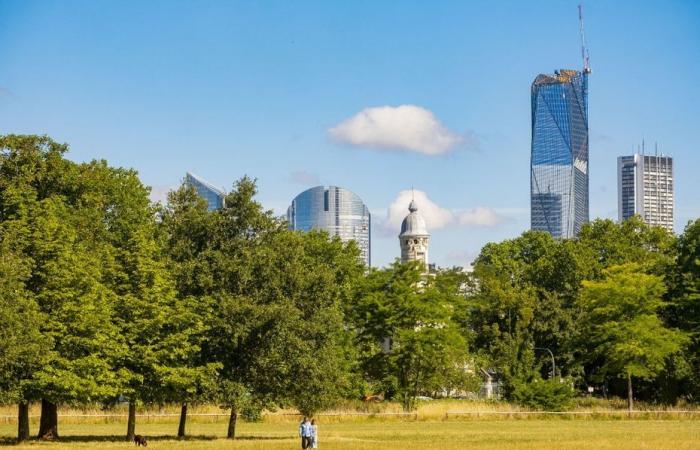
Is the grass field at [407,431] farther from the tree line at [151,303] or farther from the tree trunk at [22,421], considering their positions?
the tree line at [151,303]

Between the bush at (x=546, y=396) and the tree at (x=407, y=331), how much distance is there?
248 inches

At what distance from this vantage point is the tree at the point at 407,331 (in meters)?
93.2

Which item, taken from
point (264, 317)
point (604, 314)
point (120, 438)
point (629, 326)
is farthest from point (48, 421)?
point (604, 314)

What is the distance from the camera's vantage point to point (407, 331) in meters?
93.9

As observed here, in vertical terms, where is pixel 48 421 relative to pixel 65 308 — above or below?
below

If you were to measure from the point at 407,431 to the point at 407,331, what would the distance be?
26.5 meters

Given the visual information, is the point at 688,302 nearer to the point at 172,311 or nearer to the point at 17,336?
the point at 172,311

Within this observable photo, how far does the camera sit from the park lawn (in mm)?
53938

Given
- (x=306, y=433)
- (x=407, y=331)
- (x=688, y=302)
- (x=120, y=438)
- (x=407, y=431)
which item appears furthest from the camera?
(x=688, y=302)

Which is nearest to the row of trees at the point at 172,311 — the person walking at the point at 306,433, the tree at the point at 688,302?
the person walking at the point at 306,433

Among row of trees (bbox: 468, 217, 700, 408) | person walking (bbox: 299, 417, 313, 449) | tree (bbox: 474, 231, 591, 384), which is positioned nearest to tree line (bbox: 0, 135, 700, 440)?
person walking (bbox: 299, 417, 313, 449)

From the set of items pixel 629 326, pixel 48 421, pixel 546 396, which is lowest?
pixel 48 421

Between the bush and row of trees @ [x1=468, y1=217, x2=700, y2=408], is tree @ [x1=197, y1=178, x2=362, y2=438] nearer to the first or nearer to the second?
the bush

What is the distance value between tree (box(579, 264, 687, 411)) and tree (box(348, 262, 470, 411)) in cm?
1069
